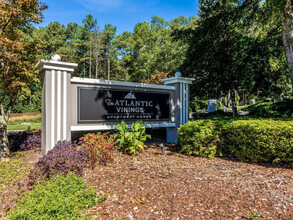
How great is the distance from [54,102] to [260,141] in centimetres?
486

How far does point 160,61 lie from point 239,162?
1880cm

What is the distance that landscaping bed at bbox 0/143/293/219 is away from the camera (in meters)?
2.54

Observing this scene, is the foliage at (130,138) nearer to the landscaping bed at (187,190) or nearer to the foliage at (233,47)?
the landscaping bed at (187,190)

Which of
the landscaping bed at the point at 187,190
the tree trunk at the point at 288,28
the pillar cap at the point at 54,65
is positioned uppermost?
the tree trunk at the point at 288,28

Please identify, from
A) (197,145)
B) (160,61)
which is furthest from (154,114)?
(160,61)

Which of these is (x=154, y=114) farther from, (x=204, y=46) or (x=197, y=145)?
(x=204, y=46)

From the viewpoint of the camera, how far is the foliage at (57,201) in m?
2.29

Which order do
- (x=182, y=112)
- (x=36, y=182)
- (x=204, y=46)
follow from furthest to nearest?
(x=204, y=46)
(x=182, y=112)
(x=36, y=182)

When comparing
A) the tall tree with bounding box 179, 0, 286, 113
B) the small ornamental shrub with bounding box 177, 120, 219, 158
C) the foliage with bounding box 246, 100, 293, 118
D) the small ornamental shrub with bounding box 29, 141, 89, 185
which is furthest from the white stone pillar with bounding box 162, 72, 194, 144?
the small ornamental shrub with bounding box 29, 141, 89, 185

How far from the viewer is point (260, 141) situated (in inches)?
171

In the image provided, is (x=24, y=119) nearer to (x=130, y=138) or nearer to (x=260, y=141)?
(x=130, y=138)

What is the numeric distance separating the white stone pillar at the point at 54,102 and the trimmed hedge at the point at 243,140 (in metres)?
3.15

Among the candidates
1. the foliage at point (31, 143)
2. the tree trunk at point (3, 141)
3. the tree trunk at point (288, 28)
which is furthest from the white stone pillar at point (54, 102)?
the tree trunk at point (288, 28)

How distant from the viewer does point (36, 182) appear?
322 centimetres
